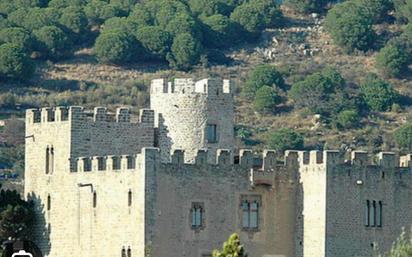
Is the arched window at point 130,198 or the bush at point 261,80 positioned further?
the bush at point 261,80

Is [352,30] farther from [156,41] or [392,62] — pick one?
[156,41]

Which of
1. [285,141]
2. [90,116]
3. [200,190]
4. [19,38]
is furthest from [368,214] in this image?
[19,38]

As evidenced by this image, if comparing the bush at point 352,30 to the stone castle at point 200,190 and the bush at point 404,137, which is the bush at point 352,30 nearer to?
the bush at point 404,137

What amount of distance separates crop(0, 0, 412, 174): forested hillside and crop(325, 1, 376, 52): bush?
7 cm

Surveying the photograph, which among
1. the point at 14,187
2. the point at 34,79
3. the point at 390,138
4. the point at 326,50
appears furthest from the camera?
the point at 326,50

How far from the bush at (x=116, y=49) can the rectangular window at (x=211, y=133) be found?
50468 mm

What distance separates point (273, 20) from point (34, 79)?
20085 mm

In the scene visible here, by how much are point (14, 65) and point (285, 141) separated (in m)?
20.3

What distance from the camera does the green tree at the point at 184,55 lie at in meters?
127

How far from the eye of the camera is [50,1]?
472 ft

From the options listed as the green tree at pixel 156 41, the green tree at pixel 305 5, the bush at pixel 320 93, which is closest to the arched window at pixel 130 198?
the bush at pixel 320 93

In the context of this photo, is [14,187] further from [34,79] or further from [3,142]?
[34,79]

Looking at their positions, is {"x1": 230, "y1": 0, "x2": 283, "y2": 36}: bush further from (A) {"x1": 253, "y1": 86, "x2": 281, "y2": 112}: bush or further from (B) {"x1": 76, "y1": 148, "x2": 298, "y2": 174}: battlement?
(B) {"x1": 76, "y1": 148, "x2": 298, "y2": 174}: battlement

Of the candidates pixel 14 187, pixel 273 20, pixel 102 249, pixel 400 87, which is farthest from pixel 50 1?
pixel 102 249
